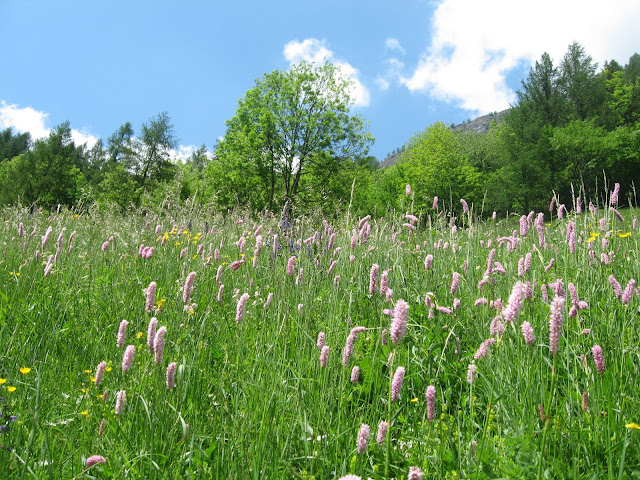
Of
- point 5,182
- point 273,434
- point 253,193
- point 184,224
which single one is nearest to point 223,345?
point 273,434

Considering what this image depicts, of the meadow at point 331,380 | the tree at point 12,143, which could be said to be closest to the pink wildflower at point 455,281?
the meadow at point 331,380

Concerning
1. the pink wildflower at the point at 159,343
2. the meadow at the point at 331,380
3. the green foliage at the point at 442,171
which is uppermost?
the green foliage at the point at 442,171

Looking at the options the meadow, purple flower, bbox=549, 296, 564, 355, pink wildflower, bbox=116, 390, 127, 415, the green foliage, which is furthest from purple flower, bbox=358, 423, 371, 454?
the green foliage

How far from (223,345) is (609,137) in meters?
42.1

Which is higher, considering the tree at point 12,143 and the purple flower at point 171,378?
the tree at point 12,143

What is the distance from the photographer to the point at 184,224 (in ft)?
19.7

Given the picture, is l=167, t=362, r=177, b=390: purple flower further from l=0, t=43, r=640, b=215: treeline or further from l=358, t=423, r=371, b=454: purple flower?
l=0, t=43, r=640, b=215: treeline

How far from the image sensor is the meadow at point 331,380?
57.7 inches

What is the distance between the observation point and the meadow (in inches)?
57.7

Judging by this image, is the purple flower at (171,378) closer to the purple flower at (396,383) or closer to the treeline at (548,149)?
the purple flower at (396,383)

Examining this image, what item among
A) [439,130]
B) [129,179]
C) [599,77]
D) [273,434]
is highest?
[599,77]

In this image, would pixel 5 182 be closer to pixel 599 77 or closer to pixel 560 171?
pixel 560 171

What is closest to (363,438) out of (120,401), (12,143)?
(120,401)

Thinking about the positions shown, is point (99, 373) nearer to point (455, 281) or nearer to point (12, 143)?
point (455, 281)
